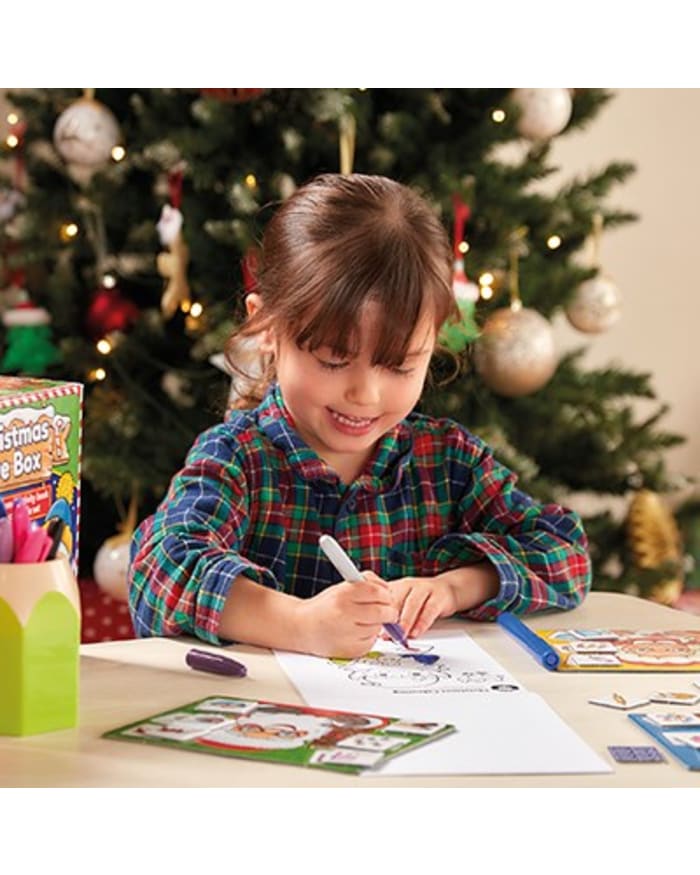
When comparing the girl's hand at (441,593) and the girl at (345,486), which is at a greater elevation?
the girl at (345,486)

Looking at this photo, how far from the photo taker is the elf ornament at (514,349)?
104 inches

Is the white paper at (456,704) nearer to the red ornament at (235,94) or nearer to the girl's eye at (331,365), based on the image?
the girl's eye at (331,365)

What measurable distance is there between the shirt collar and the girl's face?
0.03 m

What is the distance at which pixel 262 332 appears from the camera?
153 cm

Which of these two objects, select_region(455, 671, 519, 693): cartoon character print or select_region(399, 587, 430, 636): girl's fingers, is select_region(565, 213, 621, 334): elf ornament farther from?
select_region(455, 671, 519, 693): cartoon character print

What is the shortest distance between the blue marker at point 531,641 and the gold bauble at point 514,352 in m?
1.26

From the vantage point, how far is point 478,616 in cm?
143

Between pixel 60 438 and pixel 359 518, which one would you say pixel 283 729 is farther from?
pixel 359 518

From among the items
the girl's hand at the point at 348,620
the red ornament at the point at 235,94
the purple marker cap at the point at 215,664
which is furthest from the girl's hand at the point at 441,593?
the red ornament at the point at 235,94

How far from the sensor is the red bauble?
2.87 m

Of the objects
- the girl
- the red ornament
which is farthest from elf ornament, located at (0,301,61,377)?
the girl

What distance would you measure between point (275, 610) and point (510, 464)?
1.39 metres

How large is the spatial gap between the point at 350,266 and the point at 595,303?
1486 mm
